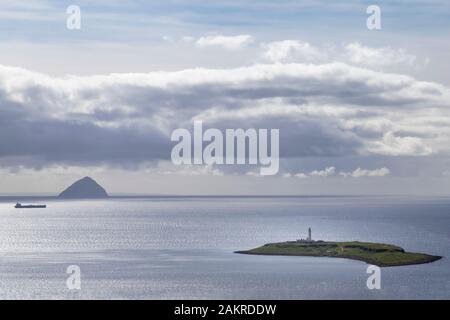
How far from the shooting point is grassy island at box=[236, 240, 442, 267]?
166000 millimetres

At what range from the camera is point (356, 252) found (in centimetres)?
17762

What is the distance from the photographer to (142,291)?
424 ft

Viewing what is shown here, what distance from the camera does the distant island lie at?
166 metres

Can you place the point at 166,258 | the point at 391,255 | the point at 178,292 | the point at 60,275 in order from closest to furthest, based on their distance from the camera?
the point at 178,292, the point at 60,275, the point at 391,255, the point at 166,258

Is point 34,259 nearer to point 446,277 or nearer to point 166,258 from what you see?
point 166,258

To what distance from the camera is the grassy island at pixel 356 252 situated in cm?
16600

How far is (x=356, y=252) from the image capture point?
17762 centimetres

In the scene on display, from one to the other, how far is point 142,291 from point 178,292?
6.69 m

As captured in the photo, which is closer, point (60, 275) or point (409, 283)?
Answer: point (409, 283)

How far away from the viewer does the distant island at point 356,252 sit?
166000 mm
